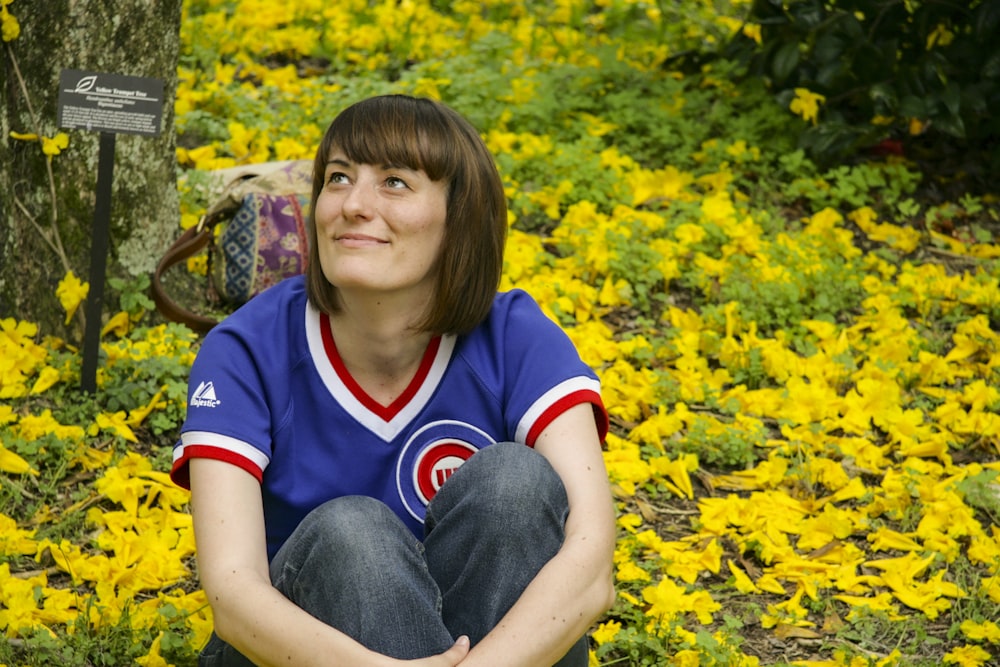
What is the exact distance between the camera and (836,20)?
16.5 feet

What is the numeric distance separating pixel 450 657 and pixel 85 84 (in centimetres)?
208

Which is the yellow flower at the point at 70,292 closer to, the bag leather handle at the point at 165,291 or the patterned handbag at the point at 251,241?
the bag leather handle at the point at 165,291

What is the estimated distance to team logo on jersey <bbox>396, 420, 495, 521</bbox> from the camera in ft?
7.23

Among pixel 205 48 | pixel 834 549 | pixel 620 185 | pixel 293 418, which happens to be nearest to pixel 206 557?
pixel 293 418

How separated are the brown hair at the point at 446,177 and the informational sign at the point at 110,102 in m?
1.19

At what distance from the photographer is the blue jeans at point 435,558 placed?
6.24 ft

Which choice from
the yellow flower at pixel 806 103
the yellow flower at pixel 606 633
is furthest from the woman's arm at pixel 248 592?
the yellow flower at pixel 806 103

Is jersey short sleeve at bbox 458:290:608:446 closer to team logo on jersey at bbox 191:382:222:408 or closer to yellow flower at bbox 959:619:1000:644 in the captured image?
team logo on jersey at bbox 191:382:222:408

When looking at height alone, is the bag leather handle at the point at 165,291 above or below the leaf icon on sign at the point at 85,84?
below

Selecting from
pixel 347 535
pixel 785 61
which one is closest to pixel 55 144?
pixel 347 535

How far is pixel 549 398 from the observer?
7.18 feet

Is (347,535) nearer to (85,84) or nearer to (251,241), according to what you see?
(85,84)

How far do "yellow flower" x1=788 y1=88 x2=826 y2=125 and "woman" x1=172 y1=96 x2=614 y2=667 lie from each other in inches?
123

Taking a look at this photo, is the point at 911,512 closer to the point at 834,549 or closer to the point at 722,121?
the point at 834,549
